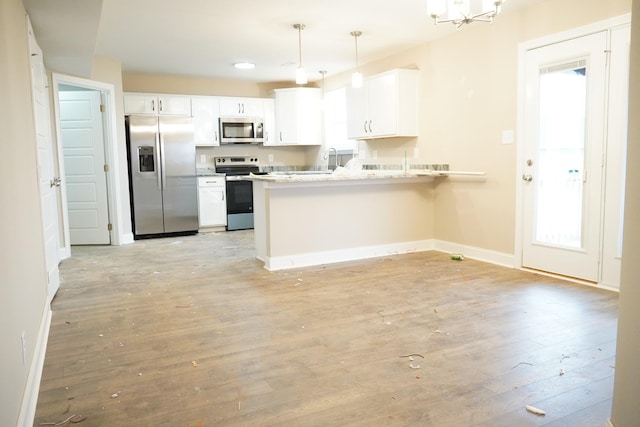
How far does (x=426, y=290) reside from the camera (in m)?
3.91

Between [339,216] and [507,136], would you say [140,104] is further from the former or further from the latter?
[507,136]

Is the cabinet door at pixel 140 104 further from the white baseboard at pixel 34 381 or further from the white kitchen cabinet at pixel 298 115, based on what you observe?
the white baseboard at pixel 34 381

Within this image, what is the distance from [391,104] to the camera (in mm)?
5793

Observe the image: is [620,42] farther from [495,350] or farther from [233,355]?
[233,355]

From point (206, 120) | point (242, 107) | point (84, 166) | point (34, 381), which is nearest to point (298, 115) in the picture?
point (242, 107)

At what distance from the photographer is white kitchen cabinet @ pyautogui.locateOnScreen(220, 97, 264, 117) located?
7707mm

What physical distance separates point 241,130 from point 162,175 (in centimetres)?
161

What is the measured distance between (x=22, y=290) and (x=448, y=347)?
7.26 ft

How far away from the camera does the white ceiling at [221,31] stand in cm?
389

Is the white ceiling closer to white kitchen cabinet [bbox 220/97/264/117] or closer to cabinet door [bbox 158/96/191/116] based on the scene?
cabinet door [bbox 158/96/191/116]

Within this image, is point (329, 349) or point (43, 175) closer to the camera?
point (329, 349)

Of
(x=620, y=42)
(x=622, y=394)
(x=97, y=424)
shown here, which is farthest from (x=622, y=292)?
(x=620, y=42)

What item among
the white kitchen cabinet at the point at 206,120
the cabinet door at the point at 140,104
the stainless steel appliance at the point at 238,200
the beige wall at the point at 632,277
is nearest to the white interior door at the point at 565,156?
the beige wall at the point at 632,277

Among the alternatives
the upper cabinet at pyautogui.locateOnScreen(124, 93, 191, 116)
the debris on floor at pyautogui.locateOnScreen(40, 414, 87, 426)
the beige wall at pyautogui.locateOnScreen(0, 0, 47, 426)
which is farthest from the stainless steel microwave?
the debris on floor at pyautogui.locateOnScreen(40, 414, 87, 426)
